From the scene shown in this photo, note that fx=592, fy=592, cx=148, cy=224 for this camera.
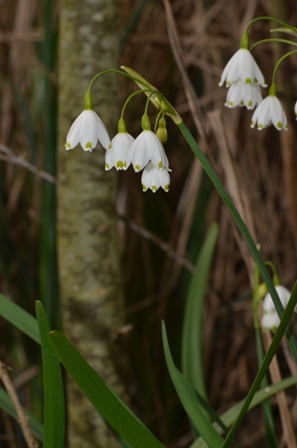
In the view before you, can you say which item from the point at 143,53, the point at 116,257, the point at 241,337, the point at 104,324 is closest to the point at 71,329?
the point at 104,324

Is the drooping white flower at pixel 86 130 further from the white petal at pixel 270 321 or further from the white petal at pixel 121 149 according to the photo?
the white petal at pixel 270 321

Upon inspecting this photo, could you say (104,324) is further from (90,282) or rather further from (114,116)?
(114,116)

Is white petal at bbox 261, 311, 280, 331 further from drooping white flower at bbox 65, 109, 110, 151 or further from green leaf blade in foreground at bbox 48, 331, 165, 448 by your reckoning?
drooping white flower at bbox 65, 109, 110, 151

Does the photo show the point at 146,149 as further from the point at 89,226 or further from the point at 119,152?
the point at 89,226

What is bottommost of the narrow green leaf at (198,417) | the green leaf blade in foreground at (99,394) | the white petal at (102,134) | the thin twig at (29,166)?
the narrow green leaf at (198,417)

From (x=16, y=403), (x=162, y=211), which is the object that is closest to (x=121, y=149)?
(x=16, y=403)

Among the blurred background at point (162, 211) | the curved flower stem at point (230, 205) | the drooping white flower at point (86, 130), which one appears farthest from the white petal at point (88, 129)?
the blurred background at point (162, 211)

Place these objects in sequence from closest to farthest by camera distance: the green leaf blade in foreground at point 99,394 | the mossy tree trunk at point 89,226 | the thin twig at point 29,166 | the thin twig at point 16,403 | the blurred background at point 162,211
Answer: the green leaf blade in foreground at point 99,394
the thin twig at point 16,403
the mossy tree trunk at point 89,226
the thin twig at point 29,166
the blurred background at point 162,211
